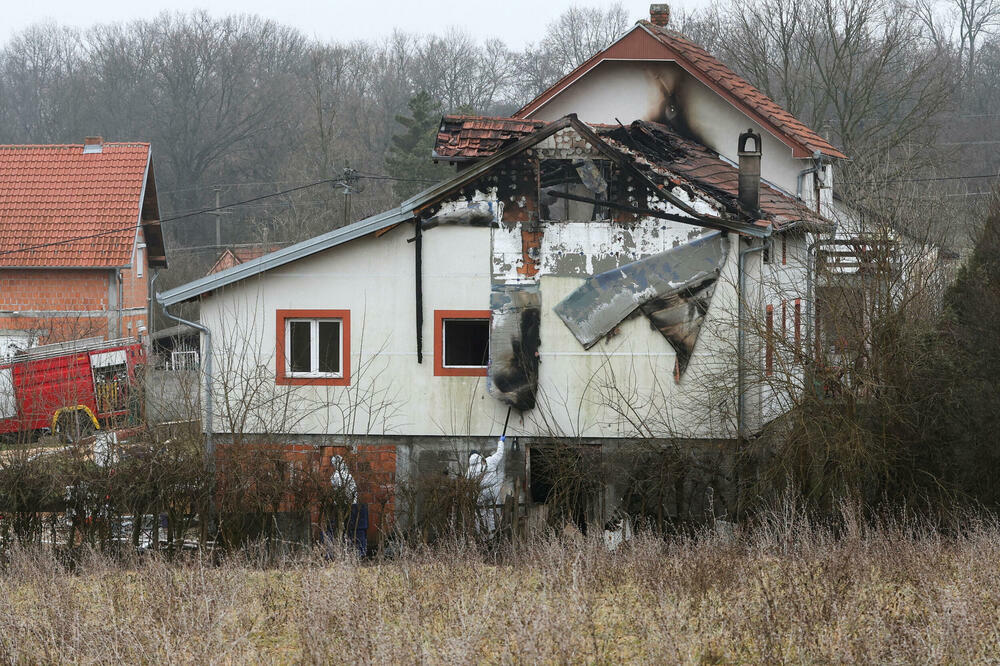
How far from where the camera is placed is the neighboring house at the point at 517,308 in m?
16.3

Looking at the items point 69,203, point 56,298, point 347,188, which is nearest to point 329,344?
point 56,298

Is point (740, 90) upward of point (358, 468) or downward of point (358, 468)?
upward

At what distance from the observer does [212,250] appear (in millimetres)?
54219

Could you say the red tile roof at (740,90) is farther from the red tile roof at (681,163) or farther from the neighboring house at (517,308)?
the neighboring house at (517,308)

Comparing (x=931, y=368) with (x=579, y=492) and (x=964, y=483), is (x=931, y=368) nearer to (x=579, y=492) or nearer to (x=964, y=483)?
(x=964, y=483)

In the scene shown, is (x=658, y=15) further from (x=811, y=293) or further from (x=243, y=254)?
(x=243, y=254)

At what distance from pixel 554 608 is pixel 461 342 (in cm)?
863

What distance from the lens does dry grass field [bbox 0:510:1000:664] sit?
7969mm

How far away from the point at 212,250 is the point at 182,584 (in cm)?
4601

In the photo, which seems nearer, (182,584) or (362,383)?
(182,584)

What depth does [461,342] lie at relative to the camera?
1723cm

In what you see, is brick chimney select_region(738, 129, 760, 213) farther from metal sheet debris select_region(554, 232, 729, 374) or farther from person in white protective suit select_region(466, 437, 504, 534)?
person in white protective suit select_region(466, 437, 504, 534)

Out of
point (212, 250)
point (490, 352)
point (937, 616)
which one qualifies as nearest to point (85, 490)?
point (490, 352)

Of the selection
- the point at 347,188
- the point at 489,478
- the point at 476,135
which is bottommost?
the point at 489,478
